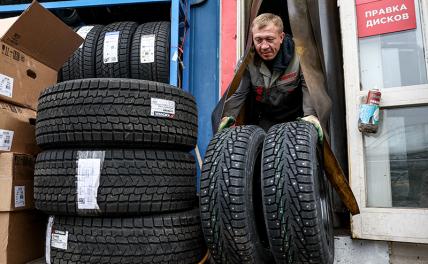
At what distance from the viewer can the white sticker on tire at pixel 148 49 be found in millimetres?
2127

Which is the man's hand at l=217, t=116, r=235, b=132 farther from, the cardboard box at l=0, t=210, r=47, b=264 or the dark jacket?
the cardboard box at l=0, t=210, r=47, b=264

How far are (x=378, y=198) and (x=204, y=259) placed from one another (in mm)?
958

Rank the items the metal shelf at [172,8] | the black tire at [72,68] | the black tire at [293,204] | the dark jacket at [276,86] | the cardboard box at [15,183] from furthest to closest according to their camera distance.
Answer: the black tire at [72,68] < the metal shelf at [172,8] < the dark jacket at [276,86] < the cardboard box at [15,183] < the black tire at [293,204]

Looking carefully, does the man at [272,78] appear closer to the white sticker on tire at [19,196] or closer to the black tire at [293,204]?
the black tire at [293,204]

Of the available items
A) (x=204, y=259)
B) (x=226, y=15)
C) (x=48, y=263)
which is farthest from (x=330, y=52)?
(x=48, y=263)

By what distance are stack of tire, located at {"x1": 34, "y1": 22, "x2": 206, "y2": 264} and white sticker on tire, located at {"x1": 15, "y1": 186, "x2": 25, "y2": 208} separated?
0.68 feet

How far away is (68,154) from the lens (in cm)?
129

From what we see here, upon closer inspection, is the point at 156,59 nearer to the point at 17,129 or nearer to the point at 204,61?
the point at 204,61

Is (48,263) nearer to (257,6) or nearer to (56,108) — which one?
(56,108)

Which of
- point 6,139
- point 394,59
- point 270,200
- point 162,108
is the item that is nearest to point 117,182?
point 162,108

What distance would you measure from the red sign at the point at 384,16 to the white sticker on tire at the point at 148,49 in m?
1.28

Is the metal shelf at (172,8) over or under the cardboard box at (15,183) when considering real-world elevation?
over

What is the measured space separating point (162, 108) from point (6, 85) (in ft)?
2.83

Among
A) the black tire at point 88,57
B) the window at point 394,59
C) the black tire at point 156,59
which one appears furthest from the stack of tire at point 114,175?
the window at point 394,59
